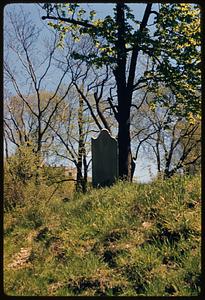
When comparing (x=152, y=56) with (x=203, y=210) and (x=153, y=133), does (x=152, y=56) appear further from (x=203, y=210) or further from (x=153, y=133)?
(x=203, y=210)

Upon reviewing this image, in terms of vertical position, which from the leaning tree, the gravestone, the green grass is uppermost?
the leaning tree

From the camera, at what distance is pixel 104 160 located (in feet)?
30.6

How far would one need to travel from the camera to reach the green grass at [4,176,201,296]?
4.25 meters

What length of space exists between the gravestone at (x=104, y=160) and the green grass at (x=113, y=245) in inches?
84.0

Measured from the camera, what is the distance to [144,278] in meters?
4.27

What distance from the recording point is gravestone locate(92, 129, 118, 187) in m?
9.21

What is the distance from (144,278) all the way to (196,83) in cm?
683

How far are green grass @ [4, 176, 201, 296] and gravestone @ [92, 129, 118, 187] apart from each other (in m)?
2.13

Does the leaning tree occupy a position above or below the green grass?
above

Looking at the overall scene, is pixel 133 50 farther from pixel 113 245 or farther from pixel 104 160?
pixel 113 245

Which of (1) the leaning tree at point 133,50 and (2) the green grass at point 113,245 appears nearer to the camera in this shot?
(2) the green grass at point 113,245

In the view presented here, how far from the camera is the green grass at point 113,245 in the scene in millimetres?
4254

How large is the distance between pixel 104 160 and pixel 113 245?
4.32 meters

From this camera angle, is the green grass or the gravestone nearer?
the green grass
